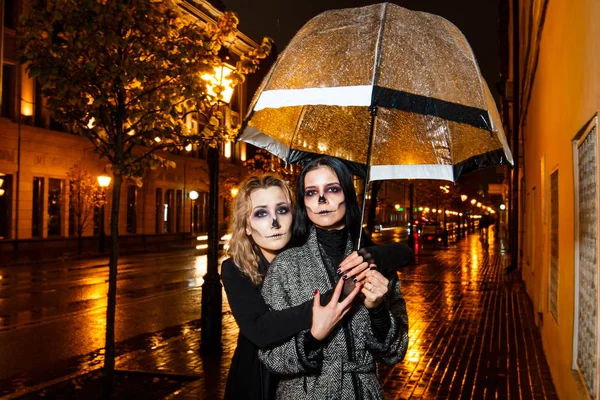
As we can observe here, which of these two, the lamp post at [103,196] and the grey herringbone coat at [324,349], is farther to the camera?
the lamp post at [103,196]

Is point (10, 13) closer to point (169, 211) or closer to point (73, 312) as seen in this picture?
point (169, 211)

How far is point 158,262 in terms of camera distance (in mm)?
27266

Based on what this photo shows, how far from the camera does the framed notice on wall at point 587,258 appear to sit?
158 inches

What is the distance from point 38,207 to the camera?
3281 cm

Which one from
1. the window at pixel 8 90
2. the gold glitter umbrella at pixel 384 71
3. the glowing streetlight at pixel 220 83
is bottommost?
the gold glitter umbrella at pixel 384 71

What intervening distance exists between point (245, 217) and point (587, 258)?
8.51 feet

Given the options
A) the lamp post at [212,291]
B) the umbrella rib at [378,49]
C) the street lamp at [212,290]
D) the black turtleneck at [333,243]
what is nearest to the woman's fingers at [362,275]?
the black turtleneck at [333,243]

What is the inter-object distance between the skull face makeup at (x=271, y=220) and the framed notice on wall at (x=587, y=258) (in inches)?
72.9

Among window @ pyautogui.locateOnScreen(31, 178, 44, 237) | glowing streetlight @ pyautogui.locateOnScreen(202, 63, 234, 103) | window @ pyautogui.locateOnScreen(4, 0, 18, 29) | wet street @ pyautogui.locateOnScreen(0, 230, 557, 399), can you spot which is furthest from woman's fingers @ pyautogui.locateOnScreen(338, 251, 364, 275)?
window @ pyautogui.locateOnScreen(4, 0, 18, 29)

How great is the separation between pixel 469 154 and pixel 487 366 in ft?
16.1

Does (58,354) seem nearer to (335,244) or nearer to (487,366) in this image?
(487,366)

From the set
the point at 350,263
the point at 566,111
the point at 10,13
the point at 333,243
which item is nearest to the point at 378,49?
the point at 333,243

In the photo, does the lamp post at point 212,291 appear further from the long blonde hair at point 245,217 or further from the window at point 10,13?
the window at point 10,13

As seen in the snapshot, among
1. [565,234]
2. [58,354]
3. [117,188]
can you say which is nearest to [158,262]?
[58,354]
